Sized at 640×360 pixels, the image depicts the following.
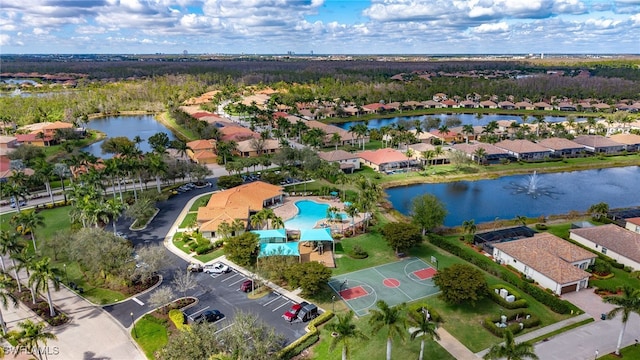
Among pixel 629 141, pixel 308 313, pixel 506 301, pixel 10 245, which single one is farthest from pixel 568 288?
pixel 629 141

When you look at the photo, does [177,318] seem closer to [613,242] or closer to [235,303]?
[235,303]

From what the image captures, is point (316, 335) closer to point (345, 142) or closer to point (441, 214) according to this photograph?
point (441, 214)

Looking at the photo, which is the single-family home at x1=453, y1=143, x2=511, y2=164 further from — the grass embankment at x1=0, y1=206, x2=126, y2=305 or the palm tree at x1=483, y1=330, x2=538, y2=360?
the grass embankment at x1=0, y1=206, x2=126, y2=305

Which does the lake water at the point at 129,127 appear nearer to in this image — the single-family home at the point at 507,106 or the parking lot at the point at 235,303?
the parking lot at the point at 235,303

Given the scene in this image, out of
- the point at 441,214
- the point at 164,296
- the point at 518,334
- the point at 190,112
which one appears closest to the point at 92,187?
the point at 164,296

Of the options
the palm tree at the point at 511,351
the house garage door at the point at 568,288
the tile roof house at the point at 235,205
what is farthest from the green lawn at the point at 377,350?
the tile roof house at the point at 235,205

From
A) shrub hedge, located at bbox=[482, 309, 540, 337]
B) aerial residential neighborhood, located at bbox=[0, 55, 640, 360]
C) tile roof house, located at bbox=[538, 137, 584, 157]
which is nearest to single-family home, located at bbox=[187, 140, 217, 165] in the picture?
aerial residential neighborhood, located at bbox=[0, 55, 640, 360]
